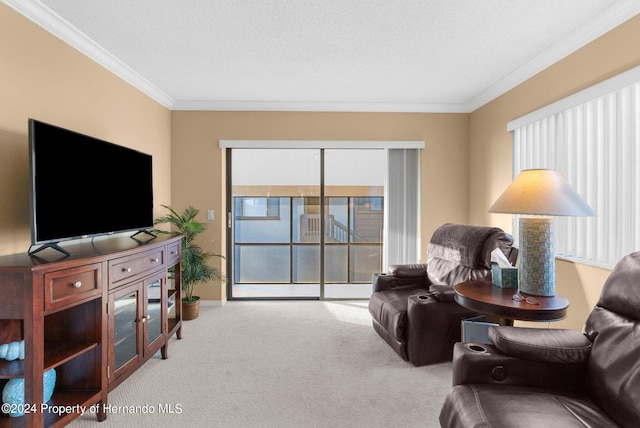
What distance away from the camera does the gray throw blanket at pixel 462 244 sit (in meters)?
2.76

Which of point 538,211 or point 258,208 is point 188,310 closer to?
point 258,208

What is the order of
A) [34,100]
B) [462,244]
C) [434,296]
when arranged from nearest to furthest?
1. [34,100]
2. [434,296]
3. [462,244]

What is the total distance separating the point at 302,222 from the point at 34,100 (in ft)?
11.6

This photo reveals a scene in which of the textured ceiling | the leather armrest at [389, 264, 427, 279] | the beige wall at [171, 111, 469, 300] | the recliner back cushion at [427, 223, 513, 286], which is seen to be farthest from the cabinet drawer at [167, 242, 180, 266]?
the recliner back cushion at [427, 223, 513, 286]

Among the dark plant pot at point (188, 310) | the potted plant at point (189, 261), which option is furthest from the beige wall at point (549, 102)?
the dark plant pot at point (188, 310)

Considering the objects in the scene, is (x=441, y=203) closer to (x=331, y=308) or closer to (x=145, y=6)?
(x=331, y=308)

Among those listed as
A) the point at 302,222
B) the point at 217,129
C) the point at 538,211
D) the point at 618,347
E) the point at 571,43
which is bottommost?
the point at 618,347

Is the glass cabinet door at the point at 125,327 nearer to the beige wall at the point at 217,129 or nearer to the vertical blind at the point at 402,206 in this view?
the beige wall at the point at 217,129

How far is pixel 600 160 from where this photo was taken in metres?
2.33

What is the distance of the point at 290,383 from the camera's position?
2.32m

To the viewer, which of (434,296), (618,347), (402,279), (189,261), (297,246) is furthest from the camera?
(297,246)

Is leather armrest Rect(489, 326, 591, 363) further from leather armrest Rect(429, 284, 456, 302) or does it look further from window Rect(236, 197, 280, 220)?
window Rect(236, 197, 280, 220)

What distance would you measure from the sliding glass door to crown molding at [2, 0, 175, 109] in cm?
172

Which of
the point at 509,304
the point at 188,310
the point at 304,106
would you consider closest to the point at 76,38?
the point at 304,106
